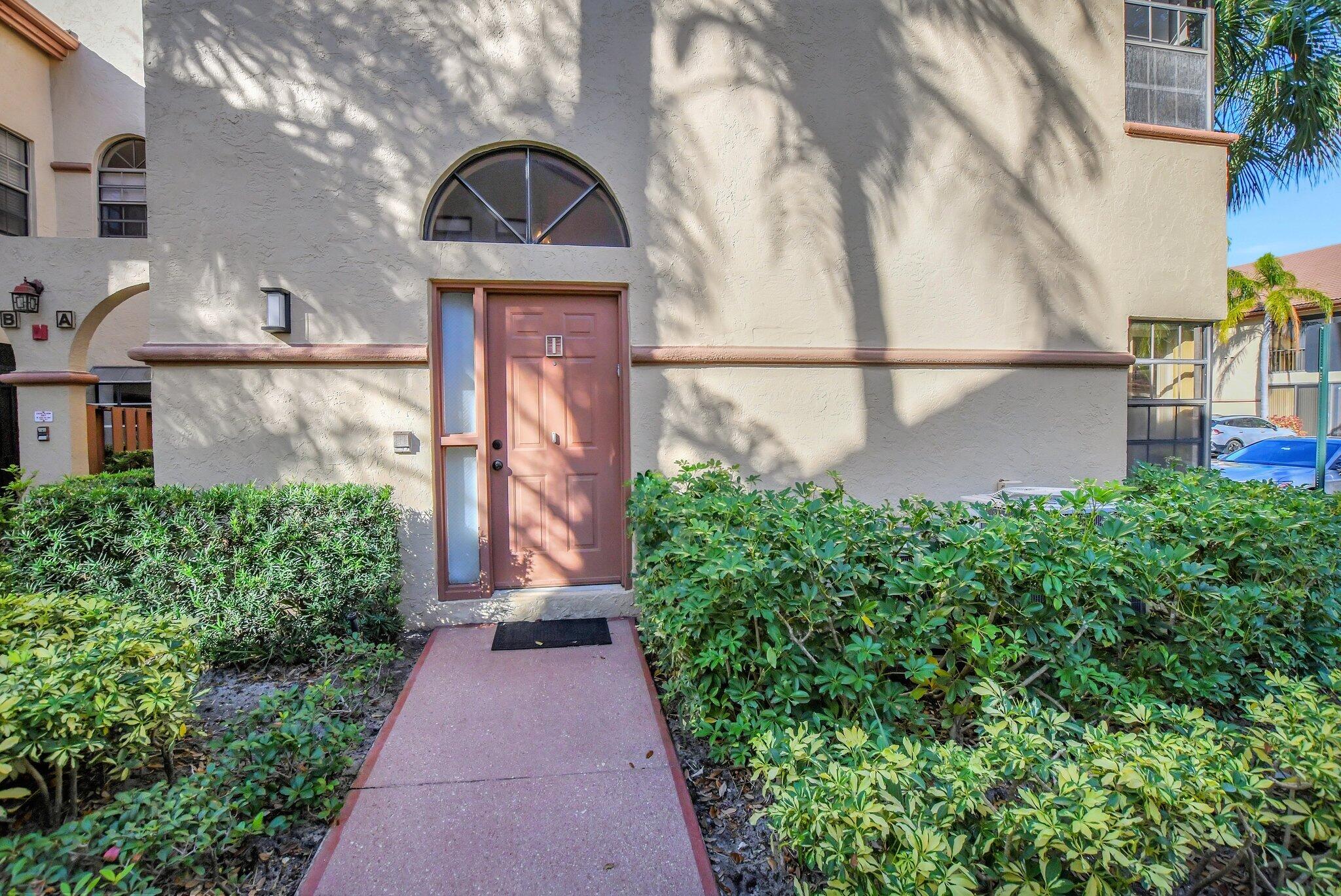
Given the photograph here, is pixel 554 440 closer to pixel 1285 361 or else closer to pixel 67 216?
pixel 67 216

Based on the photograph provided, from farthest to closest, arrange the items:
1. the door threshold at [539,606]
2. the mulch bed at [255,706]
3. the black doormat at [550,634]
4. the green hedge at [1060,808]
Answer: the door threshold at [539,606] < the black doormat at [550,634] < the mulch bed at [255,706] < the green hedge at [1060,808]

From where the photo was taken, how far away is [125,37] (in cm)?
959

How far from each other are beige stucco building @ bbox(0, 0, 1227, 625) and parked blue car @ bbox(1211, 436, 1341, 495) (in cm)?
444

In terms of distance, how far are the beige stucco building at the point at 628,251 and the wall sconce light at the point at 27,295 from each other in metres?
5.33

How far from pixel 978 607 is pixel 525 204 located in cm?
402

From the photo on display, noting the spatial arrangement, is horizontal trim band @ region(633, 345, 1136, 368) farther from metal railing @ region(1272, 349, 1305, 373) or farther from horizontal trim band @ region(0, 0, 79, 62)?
metal railing @ region(1272, 349, 1305, 373)

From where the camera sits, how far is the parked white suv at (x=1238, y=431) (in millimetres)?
17609

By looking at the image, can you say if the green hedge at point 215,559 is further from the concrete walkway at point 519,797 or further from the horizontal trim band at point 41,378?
the horizontal trim band at point 41,378

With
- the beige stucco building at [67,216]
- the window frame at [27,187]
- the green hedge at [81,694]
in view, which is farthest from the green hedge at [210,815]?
the window frame at [27,187]

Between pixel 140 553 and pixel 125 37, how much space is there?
9880mm

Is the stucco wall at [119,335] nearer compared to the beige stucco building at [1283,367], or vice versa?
the stucco wall at [119,335]

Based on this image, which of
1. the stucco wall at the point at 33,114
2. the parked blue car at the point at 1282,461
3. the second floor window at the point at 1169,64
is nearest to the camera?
the second floor window at the point at 1169,64

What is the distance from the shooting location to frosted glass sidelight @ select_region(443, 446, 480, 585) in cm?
484

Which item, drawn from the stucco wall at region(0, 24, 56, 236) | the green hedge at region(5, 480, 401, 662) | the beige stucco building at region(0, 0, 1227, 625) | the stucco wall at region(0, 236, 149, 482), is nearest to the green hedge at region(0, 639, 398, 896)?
the green hedge at region(5, 480, 401, 662)
